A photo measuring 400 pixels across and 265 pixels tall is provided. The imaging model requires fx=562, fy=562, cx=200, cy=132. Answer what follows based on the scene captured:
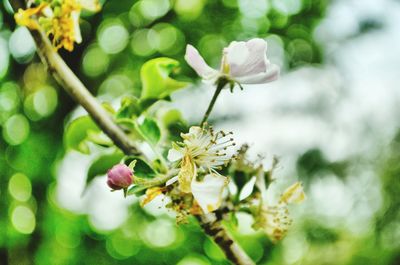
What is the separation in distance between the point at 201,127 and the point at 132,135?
138 millimetres

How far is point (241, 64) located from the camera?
0.59 metres

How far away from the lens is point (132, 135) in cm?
67

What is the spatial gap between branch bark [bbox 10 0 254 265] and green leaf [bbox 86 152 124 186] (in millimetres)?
139

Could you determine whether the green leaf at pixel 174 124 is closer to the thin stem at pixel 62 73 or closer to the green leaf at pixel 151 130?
the green leaf at pixel 151 130

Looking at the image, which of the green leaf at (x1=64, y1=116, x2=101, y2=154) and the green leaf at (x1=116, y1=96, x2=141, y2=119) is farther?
the green leaf at (x1=64, y1=116, x2=101, y2=154)

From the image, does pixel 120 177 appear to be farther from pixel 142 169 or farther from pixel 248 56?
pixel 248 56

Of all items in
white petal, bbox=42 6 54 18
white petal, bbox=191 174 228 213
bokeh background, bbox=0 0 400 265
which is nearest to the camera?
white petal, bbox=191 174 228 213

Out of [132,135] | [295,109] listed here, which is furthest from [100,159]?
[295,109]

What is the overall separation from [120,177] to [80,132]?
0.92 feet

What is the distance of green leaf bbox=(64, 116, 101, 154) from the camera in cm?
77

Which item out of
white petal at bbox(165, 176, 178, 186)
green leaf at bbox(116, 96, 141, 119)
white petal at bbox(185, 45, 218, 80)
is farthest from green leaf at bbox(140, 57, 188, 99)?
white petal at bbox(165, 176, 178, 186)

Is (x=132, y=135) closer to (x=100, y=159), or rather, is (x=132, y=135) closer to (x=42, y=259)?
(x=100, y=159)

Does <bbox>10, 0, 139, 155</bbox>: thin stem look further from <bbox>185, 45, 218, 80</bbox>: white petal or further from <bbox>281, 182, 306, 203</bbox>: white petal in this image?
<bbox>281, 182, 306, 203</bbox>: white petal

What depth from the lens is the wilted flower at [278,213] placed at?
0.72 meters
